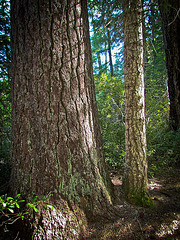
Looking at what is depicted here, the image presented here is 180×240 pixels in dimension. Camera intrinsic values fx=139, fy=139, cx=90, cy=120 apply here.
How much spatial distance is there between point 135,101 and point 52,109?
1.26 m

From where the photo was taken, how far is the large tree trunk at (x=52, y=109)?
1.63 metres

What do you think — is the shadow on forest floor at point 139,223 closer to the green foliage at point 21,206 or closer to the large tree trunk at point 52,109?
the large tree trunk at point 52,109

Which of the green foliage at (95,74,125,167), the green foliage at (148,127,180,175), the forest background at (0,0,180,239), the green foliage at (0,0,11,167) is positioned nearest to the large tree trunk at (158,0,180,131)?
the forest background at (0,0,180,239)

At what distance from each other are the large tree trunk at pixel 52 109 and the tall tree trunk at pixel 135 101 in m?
0.64

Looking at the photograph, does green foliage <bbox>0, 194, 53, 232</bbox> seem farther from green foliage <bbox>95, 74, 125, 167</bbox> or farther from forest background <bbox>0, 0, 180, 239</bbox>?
green foliage <bbox>95, 74, 125, 167</bbox>

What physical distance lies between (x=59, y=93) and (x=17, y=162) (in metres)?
1.01

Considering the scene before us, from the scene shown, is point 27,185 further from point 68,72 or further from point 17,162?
point 68,72

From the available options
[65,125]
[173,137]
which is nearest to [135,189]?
[65,125]

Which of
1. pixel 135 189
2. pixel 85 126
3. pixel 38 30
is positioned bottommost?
pixel 135 189

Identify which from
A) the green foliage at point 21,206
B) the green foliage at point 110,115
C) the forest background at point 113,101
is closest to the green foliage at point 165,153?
the forest background at point 113,101

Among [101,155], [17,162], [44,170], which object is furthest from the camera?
[101,155]

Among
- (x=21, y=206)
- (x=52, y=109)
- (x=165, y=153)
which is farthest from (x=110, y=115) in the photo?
(x=21, y=206)

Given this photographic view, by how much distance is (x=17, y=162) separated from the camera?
5.71ft

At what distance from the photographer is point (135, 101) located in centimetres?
214
